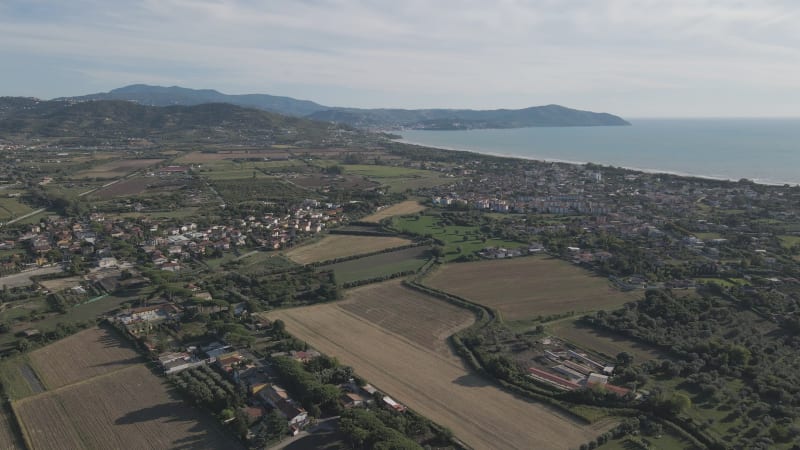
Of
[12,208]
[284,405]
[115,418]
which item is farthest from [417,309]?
[12,208]

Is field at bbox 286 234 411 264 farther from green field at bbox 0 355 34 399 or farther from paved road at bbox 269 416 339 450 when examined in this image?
paved road at bbox 269 416 339 450

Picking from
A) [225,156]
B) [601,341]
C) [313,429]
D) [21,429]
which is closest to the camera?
[21,429]

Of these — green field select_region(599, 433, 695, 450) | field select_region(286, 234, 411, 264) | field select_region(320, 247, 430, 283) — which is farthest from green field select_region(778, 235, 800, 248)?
green field select_region(599, 433, 695, 450)

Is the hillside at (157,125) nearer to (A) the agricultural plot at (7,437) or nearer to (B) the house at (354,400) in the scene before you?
(A) the agricultural plot at (7,437)

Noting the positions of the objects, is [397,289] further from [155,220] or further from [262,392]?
[155,220]

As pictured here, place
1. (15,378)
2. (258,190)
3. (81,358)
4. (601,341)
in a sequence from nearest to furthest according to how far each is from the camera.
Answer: (15,378)
(81,358)
(601,341)
(258,190)

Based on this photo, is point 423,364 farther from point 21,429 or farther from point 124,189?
point 124,189

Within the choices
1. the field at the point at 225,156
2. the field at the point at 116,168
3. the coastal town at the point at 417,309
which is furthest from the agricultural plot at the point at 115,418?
the field at the point at 225,156
